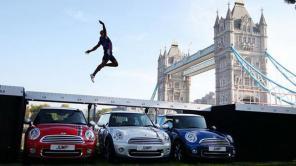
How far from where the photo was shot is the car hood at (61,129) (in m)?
7.82

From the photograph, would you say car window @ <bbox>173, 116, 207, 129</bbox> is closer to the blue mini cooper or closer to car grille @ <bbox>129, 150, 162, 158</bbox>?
the blue mini cooper

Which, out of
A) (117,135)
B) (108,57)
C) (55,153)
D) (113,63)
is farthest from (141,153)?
(108,57)

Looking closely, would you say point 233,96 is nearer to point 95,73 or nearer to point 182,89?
point 182,89

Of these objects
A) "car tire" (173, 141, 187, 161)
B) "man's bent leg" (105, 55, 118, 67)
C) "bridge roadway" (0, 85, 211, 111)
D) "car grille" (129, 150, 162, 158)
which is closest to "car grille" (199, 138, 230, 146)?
"car tire" (173, 141, 187, 161)

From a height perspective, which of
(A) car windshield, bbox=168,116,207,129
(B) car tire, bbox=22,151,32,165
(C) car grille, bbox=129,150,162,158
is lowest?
(B) car tire, bbox=22,151,32,165

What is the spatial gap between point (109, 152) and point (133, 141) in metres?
0.83

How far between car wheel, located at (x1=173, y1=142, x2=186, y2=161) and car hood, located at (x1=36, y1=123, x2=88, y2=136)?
2739 millimetres

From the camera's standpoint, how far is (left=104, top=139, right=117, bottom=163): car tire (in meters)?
8.38

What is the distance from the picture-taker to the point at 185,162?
30.0ft

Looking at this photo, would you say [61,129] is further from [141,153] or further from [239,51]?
[239,51]

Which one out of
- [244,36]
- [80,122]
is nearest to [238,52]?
[244,36]

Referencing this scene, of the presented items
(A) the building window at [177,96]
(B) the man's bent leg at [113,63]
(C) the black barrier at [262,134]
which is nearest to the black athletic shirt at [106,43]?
(B) the man's bent leg at [113,63]

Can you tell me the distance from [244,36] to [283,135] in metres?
66.5

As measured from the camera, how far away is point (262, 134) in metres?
11.9
